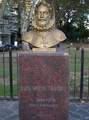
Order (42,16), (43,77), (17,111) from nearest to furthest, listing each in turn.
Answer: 1. (43,77)
2. (42,16)
3. (17,111)

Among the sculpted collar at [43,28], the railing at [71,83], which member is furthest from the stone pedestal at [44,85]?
the railing at [71,83]

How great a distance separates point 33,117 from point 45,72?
39.8 inches

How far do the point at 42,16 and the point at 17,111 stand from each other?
2.74 m

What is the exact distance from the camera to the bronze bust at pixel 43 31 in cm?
475

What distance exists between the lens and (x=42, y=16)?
4738mm

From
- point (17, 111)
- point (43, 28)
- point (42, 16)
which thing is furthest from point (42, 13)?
point (17, 111)

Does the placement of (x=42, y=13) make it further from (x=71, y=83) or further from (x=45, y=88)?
(x=71, y=83)

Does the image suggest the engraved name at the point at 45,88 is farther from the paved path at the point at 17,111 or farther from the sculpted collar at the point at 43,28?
the paved path at the point at 17,111

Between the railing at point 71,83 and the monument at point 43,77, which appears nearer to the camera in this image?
the monument at point 43,77

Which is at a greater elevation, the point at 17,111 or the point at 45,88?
the point at 45,88

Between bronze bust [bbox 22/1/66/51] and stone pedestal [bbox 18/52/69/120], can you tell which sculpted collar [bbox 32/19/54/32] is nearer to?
bronze bust [bbox 22/1/66/51]

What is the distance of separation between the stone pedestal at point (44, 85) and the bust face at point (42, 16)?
73 centimetres

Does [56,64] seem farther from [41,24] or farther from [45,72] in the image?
[41,24]

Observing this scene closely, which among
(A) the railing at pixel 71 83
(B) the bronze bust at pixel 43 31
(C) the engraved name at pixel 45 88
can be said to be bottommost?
(A) the railing at pixel 71 83
